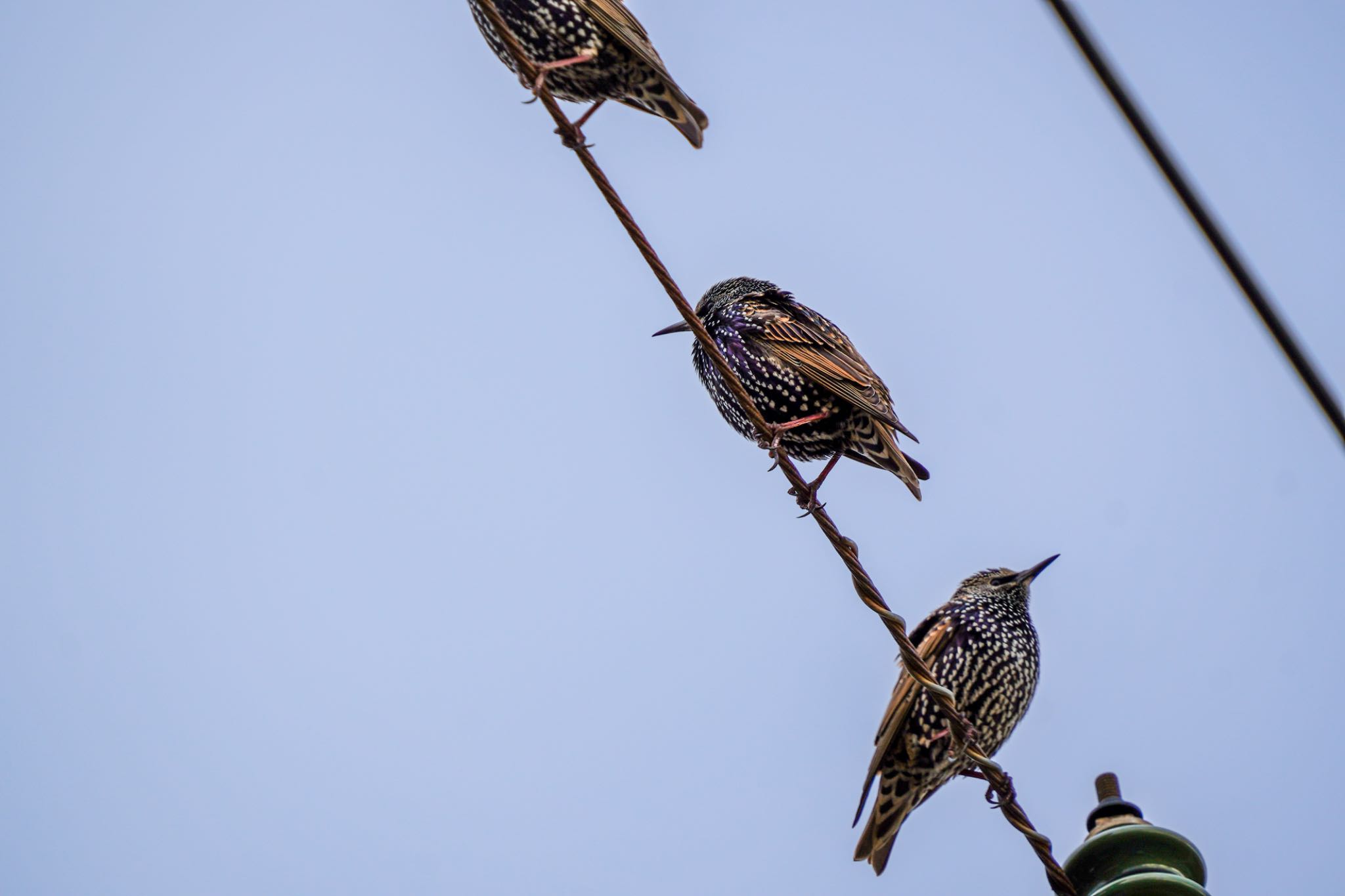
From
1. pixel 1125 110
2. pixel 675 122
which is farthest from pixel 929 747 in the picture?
pixel 1125 110

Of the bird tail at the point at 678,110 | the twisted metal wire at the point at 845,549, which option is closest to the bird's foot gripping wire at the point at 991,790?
the twisted metal wire at the point at 845,549

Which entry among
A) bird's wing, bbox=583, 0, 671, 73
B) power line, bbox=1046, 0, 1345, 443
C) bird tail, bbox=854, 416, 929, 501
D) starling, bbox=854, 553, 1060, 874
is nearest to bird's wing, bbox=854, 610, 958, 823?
starling, bbox=854, 553, 1060, 874

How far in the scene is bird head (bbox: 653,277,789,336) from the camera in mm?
5531

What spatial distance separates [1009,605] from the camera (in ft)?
17.6

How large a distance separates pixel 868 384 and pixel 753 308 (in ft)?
2.20

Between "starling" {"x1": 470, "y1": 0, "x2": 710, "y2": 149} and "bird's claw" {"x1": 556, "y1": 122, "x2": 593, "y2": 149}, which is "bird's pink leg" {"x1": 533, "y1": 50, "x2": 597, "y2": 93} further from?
"bird's claw" {"x1": 556, "y1": 122, "x2": 593, "y2": 149}

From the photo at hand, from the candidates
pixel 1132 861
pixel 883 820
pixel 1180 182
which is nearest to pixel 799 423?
pixel 883 820

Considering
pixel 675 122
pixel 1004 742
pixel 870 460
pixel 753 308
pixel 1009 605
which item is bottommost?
pixel 1004 742

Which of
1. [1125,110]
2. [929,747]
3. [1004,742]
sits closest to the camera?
[1125,110]

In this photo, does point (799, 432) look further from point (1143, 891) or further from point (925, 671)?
point (1143, 891)

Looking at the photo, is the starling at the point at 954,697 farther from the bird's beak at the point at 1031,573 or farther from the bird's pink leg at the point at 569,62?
the bird's pink leg at the point at 569,62

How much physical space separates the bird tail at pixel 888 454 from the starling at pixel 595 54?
1.26m

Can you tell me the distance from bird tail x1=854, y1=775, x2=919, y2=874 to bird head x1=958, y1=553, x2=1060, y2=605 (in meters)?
0.86

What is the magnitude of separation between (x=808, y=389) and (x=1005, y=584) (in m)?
1.24
